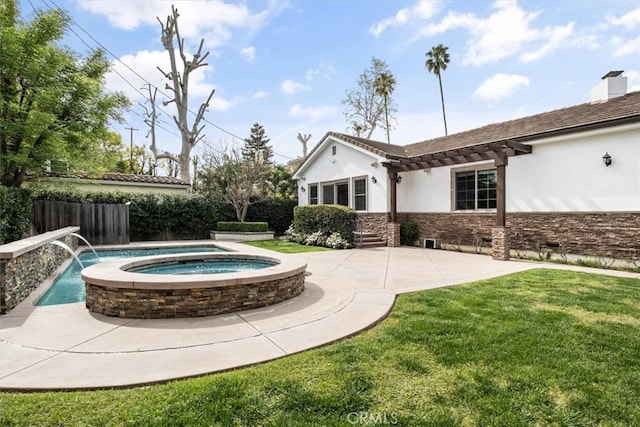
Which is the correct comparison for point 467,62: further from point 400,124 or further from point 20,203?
point 20,203

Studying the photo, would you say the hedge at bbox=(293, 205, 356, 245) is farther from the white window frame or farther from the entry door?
the white window frame

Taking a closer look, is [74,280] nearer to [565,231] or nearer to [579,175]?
[565,231]

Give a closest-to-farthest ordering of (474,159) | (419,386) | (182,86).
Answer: (419,386) → (474,159) → (182,86)

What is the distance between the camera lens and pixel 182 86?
25000 mm

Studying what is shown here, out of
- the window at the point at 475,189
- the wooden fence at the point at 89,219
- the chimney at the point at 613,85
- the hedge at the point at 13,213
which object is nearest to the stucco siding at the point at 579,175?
the window at the point at 475,189

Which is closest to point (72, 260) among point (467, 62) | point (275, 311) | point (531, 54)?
point (275, 311)

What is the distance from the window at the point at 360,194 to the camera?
1743 centimetres

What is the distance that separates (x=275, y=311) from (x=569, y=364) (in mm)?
3839

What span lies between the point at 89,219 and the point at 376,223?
13481mm

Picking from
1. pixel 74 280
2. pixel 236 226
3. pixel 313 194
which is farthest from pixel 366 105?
pixel 74 280

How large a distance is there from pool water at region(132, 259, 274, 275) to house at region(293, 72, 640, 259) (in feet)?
26.3

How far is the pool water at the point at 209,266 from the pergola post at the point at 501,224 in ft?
25.5

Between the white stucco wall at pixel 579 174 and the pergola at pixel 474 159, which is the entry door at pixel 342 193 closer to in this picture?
the pergola at pixel 474 159
